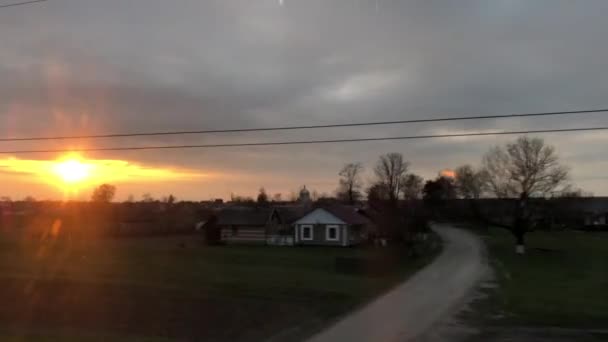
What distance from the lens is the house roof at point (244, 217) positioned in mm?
53375

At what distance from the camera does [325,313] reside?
58.7 ft

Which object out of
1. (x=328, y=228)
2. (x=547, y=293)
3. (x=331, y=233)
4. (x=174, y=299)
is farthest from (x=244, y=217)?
(x=547, y=293)

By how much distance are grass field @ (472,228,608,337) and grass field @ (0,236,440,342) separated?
482cm

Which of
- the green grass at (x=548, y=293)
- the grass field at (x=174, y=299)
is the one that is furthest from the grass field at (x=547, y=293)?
the grass field at (x=174, y=299)

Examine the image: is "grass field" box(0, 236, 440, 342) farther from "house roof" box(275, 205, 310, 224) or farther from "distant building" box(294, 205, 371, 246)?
"house roof" box(275, 205, 310, 224)

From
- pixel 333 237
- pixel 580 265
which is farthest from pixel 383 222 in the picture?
pixel 580 265

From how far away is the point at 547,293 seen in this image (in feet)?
75.0

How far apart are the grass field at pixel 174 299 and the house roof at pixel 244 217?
68.5 feet

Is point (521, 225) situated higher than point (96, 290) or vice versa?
point (521, 225)

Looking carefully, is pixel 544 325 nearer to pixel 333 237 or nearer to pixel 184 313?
pixel 184 313

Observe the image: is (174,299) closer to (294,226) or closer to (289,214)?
(294,226)

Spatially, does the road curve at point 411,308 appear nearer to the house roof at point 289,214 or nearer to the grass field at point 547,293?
the grass field at point 547,293

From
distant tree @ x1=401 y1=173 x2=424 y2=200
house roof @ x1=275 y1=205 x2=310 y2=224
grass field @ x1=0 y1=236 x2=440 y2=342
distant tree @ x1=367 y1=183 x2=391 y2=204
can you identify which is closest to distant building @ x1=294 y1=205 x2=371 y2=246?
house roof @ x1=275 y1=205 x2=310 y2=224

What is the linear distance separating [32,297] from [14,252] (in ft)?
68.8
